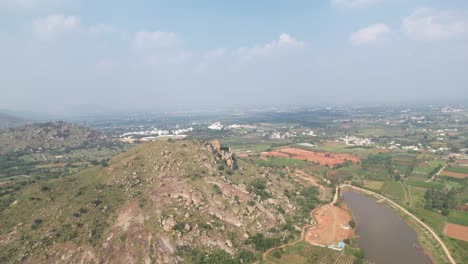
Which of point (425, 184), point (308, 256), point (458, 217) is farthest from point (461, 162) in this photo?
point (308, 256)

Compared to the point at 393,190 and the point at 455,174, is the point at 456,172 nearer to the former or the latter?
the point at 455,174

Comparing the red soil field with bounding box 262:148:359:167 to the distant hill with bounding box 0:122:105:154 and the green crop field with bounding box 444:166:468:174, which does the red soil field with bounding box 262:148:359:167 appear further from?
the distant hill with bounding box 0:122:105:154

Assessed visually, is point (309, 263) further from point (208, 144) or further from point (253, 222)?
point (208, 144)

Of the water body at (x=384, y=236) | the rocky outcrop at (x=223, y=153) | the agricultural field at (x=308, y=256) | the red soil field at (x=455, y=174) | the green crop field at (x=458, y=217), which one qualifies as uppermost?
the rocky outcrop at (x=223, y=153)

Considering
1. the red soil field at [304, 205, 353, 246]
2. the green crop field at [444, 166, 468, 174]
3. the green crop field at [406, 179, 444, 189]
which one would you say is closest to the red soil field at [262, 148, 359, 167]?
the green crop field at [406, 179, 444, 189]

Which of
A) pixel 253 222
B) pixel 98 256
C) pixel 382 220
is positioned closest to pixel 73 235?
pixel 98 256

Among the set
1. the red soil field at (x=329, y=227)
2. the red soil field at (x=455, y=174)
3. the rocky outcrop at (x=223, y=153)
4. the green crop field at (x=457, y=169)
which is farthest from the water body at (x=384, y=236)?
the green crop field at (x=457, y=169)

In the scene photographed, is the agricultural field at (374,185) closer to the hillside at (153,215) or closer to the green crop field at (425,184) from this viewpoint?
the green crop field at (425,184)
